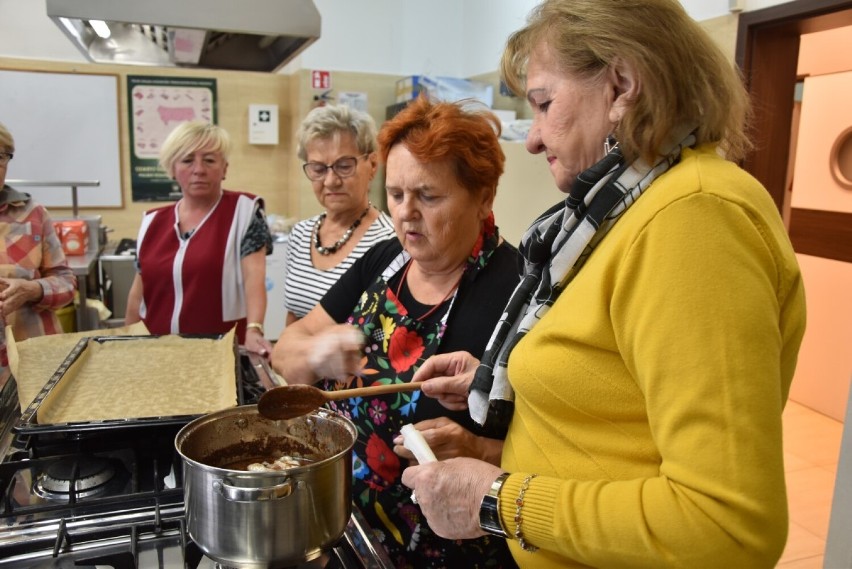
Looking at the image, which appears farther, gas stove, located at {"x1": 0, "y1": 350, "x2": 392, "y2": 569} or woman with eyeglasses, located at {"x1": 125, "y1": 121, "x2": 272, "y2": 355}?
woman with eyeglasses, located at {"x1": 125, "y1": 121, "x2": 272, "y2": 355}

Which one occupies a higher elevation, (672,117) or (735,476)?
(672,117)

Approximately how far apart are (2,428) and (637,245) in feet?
4.27

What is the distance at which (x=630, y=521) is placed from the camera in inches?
27.1

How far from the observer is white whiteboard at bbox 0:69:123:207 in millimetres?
4348

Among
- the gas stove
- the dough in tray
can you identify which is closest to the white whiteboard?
the dough in tray

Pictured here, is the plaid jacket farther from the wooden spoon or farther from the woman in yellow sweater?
the woman in yellow sweater

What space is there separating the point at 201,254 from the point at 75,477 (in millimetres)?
1346

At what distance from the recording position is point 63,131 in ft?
14.7

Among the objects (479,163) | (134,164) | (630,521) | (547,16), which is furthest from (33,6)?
(630,521)

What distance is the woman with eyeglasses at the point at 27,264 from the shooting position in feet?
6.84

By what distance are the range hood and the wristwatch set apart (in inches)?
52.1

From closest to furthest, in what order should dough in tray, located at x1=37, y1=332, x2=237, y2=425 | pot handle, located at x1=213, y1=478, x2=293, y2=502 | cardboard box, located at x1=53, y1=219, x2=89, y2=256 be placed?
pot handle, located at x1=213, y1=478, x2=293, y2=502, dough in tray, located at x1=37, y1=332, x2=237, y2=425, cardboard box, located at x1=53, y1=219, x2=89, y2=256

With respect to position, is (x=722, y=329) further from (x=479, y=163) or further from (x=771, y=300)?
(x=479, y=163)

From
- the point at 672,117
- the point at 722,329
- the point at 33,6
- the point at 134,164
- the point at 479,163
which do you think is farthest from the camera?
the point at 134,164
